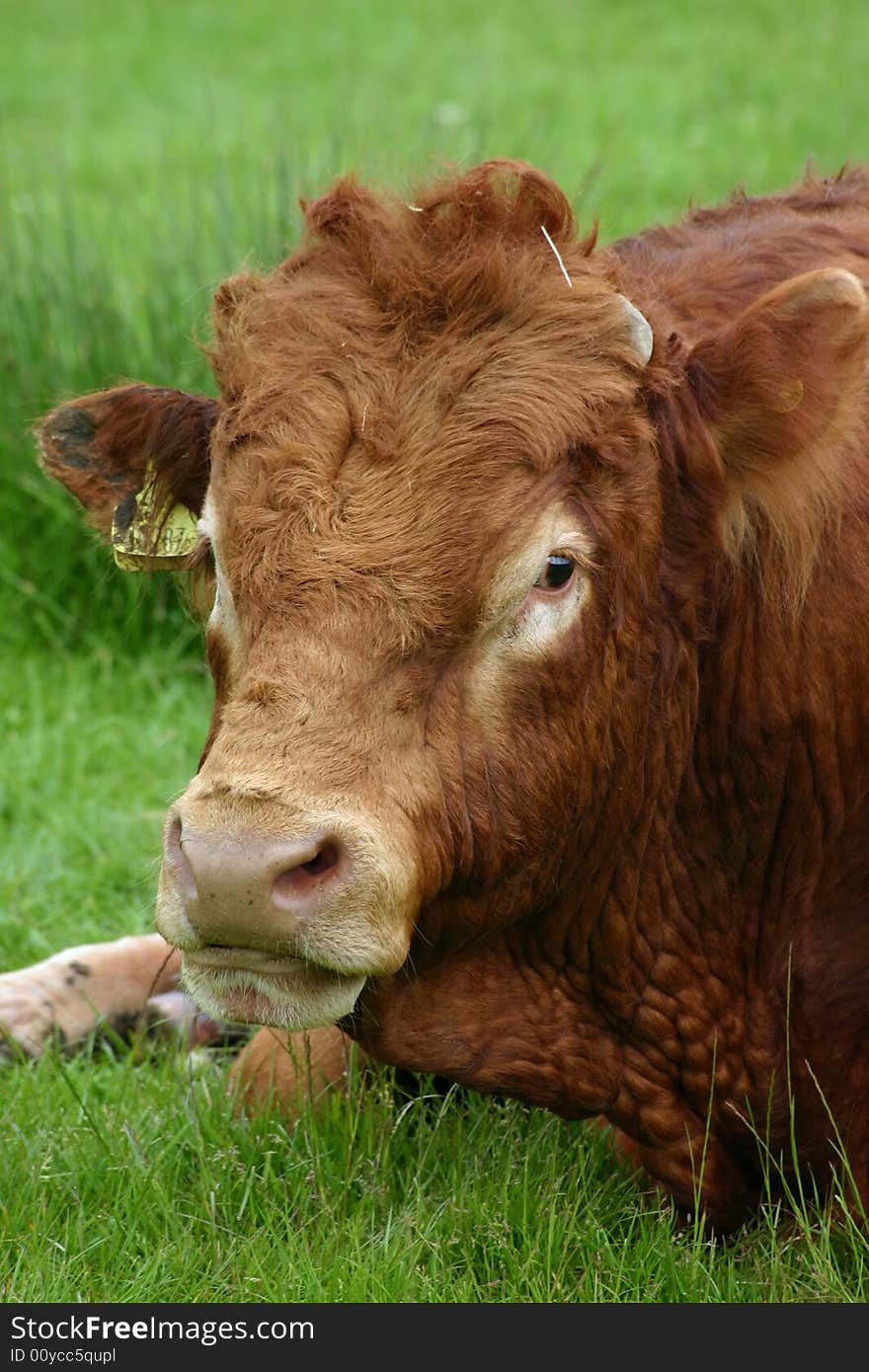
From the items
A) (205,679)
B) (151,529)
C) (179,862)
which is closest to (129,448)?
(151,529)

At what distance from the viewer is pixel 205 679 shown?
7633 mm

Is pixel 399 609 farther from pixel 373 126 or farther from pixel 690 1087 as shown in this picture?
pixel 373 126

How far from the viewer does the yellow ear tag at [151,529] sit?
4.26 m

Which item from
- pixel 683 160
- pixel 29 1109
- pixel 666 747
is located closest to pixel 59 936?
pixel 29 1109

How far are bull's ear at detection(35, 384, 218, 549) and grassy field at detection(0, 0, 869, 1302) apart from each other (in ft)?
1.34

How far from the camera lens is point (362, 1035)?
3.80m

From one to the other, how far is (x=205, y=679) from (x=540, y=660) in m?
4.30

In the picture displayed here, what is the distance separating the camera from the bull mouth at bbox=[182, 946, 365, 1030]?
3.26 metres

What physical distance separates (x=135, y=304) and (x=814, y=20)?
35.3 ft

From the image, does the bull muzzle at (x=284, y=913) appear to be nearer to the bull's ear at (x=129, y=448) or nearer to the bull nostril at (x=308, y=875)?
the bull nostril at (x=308, y=875)

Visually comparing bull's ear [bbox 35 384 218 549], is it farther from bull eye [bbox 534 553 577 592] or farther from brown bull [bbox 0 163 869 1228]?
bull eye [bbox 534 553 577 592]

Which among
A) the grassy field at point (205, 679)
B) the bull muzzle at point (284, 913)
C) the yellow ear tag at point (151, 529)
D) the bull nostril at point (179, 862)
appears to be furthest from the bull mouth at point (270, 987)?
the yellow ear tag at point (151, 529)

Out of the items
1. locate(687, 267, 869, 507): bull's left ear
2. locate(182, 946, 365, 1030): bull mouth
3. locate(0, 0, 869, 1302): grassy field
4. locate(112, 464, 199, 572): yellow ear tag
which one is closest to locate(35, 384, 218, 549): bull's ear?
locate(112, 464, 199, 572): yellow ear tag
